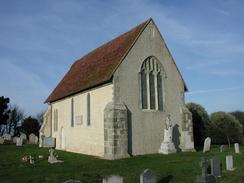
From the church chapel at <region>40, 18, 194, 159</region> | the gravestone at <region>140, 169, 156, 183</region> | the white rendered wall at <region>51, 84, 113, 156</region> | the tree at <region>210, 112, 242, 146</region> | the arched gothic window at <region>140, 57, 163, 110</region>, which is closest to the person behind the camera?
the gravestone at <region>140, 169, 156, 183</region>

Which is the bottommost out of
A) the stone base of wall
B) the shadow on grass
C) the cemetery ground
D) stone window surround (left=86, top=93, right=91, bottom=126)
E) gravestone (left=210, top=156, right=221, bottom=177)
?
the shadow on grass

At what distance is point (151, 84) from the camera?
22.5 meters

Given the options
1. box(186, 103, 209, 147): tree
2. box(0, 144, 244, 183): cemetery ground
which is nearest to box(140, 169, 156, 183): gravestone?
box(0, 144, 244, 183): cemetery ground

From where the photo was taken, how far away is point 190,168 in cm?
1498

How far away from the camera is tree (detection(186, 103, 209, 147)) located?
120 feet

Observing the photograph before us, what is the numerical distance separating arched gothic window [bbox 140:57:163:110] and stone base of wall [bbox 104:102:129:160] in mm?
2713

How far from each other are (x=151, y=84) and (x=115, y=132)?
5426 millimetres

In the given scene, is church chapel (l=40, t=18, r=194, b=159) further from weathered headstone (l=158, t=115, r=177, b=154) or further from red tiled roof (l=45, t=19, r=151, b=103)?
weathered headstone (l=158, t=115, r=177, b=154)

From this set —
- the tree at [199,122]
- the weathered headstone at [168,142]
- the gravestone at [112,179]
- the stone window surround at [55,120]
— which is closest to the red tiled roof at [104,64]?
the stone window surround at [55,120]

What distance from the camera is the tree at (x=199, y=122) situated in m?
36.7

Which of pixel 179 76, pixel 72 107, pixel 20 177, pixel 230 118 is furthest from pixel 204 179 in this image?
pixel 230 118

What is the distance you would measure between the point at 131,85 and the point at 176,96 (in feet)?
15.3

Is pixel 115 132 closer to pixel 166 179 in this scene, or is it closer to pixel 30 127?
pixel 166 179

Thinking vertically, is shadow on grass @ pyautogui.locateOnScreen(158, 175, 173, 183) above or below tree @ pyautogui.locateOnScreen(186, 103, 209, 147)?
below
